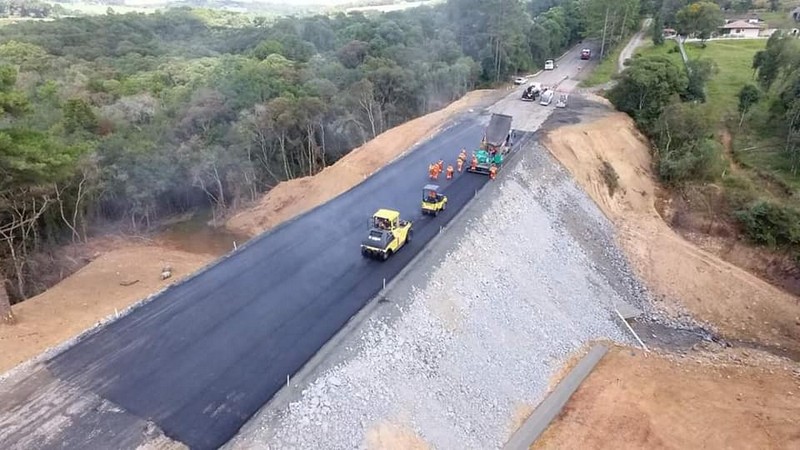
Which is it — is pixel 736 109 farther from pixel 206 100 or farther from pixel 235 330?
pixel 235 330

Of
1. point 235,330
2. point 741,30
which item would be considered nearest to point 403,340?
point 235,330

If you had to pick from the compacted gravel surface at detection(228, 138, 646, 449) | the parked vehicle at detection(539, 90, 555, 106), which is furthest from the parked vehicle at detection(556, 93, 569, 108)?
the compacted gravel surface at detection(228, 138, 646, 449)

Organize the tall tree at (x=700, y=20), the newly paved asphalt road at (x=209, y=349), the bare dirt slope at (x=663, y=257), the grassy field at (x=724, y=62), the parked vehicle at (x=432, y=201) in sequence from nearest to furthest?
the newly paved asphalt road at (x=209, y=349)
the parked vehicle at (x=432, y=201)
the bare dirt slope at (x=663, y=257)
the grassy field at (x=724, y=62)
the tall tree at (x=700, y=20)

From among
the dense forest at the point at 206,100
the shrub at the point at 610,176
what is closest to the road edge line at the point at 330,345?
the dense forest at the point at 206,100

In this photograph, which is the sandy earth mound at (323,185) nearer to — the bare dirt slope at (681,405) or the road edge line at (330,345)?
the road edge line at (330,345)

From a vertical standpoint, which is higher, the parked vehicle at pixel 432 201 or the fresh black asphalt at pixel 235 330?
the parked vehicle at pixel 432 201

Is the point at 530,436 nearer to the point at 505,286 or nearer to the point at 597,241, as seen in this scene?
the point at 505,286

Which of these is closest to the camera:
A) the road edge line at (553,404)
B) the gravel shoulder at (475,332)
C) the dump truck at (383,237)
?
the gravel shoulder at (475,332)
